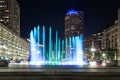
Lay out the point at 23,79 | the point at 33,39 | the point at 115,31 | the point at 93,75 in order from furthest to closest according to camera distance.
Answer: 1. the point at 115,31
2. the point at 33,39
3. the point at 93,75
4. the point at 23,79

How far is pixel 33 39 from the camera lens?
117m

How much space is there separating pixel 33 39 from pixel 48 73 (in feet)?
284

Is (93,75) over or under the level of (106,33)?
under

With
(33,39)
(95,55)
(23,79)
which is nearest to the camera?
(23,79)

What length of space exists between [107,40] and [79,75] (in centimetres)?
15439

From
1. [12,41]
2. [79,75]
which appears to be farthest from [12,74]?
[12,41]

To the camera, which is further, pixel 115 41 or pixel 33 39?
pixel 115 41

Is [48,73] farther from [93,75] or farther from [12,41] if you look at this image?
[12,41]

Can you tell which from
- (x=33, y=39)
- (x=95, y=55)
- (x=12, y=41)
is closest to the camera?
(x=33, y=39)

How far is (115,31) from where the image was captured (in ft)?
521

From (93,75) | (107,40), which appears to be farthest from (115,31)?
(93,75)

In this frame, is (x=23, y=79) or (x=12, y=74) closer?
(x=23, y=79)

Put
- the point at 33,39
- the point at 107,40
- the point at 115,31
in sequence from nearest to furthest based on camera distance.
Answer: the point at 33,39 → the point at 115,31 → the point at 107,40

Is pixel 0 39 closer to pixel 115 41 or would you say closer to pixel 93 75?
pixel 115 41
